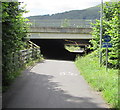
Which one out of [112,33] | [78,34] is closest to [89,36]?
[78,34]

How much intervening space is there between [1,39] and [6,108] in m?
2.49

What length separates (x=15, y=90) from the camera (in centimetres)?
693

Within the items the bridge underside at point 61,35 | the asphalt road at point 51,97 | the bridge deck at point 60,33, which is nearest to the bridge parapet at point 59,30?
the bridge deck at point 60,33

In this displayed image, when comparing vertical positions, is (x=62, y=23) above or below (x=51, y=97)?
above

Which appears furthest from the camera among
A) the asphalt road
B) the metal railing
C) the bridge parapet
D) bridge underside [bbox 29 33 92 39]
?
the metal railing

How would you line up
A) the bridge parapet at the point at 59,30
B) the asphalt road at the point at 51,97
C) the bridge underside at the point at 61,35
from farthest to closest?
the bridge underside at the point at 61,35 < the bridge parapet at the point at 59,30 < the asphalt road at the point at 51,97

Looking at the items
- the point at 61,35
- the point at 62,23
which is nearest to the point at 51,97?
the point at 61,35

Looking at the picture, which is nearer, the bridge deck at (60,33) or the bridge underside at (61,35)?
the bridge deck at (60,33)

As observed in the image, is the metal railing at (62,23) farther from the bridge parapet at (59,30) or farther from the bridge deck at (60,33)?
the bridge deck at (60,33)

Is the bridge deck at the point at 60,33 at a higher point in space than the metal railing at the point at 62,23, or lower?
lower

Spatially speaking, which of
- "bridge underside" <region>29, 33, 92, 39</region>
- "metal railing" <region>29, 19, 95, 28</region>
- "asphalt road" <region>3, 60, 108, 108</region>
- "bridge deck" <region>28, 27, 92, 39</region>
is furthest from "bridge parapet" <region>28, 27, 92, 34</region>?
"asphalt road" <region>3, 60, 108, 108</region>

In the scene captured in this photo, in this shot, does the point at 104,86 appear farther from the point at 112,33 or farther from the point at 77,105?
the point at 112,33

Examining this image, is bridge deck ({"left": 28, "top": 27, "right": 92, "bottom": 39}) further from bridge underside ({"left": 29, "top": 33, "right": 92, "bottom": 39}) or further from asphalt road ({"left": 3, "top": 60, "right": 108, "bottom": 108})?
asphalt road ({"left": 3, "top": 60, "right": 108, "bottom": 108})

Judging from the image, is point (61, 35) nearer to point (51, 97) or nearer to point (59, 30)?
point (59, 30)
